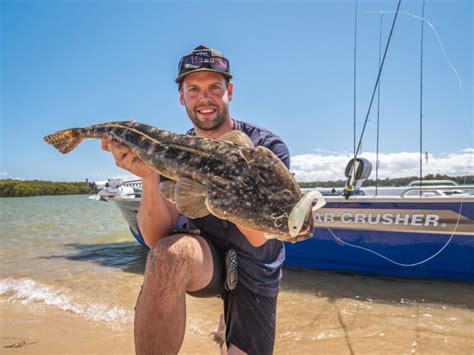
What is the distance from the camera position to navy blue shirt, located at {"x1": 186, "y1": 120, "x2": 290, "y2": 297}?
2930 mm

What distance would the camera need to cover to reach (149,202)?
113 inches

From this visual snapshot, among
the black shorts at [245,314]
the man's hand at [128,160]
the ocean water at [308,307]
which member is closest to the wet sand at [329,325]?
the ocean water at [308,307]

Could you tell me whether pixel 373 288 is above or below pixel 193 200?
below

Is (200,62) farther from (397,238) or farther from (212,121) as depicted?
(397,238)

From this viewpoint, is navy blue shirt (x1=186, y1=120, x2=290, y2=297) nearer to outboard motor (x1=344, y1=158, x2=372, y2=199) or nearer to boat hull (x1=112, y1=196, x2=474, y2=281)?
boat hull (x1=112, y1=196, x2=474, y2=281)

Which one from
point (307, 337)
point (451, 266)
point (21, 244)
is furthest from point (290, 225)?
point (21, 244)

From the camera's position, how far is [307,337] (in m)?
4.08

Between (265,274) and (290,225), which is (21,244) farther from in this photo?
(290,225)

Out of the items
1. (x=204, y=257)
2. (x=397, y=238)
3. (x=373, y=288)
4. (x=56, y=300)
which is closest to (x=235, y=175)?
(x=204, y=257)

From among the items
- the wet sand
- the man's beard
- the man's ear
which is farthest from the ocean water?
the man's ear

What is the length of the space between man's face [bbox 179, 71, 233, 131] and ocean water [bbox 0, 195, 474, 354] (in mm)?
2399

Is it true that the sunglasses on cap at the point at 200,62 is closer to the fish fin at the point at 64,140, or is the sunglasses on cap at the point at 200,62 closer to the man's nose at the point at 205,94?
the man's nose at the point at 205,94

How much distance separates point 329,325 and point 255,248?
228 cm

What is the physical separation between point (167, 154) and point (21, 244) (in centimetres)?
1103
